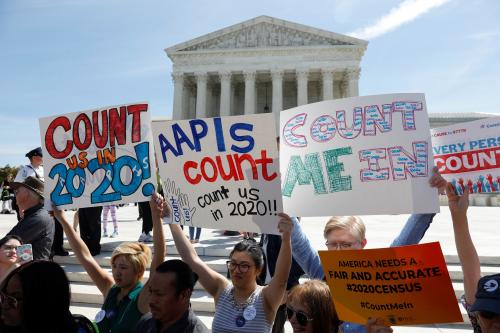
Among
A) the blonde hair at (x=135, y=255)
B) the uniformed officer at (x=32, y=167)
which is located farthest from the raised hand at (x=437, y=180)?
the uniformed officer at (x=32, y=167)

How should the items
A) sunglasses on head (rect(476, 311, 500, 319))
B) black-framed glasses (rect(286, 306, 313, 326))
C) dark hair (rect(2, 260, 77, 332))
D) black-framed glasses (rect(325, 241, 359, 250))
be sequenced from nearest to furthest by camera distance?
sunglasses on head (rect(476, 311, 500, 319))
dark hair (rect(2, 260, 77, 332))
black-framed glasses (rect(286, 306, 313, 326))
black-framed glasses (rect(325, 241, 359, 250))

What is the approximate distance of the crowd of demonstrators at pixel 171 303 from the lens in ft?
6.63

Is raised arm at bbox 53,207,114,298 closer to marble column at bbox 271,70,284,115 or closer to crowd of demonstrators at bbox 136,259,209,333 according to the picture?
crowd of demonstrators at bbox 136,259,209,333

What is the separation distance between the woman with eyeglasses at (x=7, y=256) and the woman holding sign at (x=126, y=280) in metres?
0.39

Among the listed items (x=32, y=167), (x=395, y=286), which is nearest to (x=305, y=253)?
(x=395, y=286)

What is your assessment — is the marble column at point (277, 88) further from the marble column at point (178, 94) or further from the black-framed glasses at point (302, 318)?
the black-framed glasses at point (302, 318)

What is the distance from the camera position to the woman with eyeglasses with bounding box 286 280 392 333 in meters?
1.67

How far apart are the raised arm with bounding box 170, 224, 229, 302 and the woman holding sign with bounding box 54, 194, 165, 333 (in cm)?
16

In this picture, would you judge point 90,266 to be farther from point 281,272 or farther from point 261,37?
point 261,37

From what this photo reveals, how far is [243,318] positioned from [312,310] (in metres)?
0.75

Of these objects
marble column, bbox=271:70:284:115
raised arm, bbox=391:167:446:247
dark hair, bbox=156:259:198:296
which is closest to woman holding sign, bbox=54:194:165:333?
dark hair, bbox=156:259:198:296

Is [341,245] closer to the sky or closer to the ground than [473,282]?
closer to the sky

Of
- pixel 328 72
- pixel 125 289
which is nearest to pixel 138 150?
pixel 125 289

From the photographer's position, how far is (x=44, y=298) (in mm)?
1596
